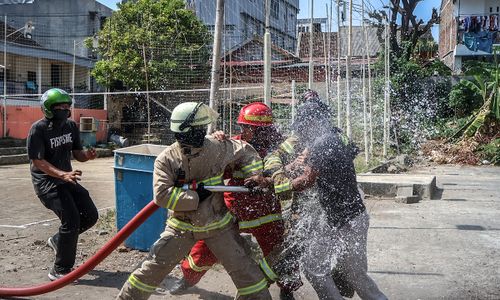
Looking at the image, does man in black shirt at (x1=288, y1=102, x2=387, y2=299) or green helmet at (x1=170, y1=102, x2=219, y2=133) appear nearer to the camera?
green helmet at (x1=170, y1=102, x2=219, y2=133)

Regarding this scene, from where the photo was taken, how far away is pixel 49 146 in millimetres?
5102

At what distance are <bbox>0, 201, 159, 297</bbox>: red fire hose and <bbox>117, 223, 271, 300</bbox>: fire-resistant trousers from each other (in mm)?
250

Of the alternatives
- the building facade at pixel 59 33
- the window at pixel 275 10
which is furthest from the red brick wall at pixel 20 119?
the window at pixel 275 10

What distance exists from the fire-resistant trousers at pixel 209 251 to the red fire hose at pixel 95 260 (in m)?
0.64

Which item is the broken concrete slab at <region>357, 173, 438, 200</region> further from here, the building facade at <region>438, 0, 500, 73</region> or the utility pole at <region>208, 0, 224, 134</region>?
the building facade at <region>438, 0, 500, 73</region>

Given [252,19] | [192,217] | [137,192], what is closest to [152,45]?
[252,19]

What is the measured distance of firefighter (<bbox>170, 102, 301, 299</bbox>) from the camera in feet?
14.2

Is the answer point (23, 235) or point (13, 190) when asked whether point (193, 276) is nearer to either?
point (23, 235)

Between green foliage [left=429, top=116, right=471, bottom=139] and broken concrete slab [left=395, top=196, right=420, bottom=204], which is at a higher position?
green foliage [left=429, top=116, right=471, bottom=139]

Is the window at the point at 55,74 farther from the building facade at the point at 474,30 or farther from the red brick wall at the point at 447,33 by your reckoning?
the red brick wall at the point at 447,33

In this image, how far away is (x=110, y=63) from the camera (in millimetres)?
23109

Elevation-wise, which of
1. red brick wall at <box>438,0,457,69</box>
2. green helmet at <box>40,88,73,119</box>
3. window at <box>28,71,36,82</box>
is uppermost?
red brick wall at <box>438,0,457,69</box>

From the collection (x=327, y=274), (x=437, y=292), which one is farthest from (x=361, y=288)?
(x=437, y=292)

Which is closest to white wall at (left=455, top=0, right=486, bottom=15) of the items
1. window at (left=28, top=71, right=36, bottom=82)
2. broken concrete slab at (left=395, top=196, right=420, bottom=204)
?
window at (left=28, top=71, right=36, bottom=82)
